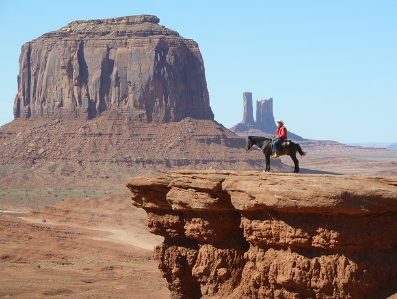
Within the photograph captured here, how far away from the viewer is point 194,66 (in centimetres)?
12069

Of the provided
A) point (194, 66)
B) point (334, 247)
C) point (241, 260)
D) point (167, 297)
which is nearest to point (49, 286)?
point (167, 297)

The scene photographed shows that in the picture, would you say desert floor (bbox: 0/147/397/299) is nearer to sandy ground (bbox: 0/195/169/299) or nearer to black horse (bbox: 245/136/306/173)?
sandy ground (bbox: 0/195/169/299)

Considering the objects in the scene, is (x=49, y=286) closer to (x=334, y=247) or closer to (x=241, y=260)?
(x=241, y=260)

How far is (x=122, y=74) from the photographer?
116m

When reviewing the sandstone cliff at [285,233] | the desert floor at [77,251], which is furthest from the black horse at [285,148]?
the desert floor at [77,251]

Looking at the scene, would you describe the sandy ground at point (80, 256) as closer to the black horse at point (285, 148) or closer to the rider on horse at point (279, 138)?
the black horse at point (285, 148)

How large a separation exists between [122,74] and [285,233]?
10133cm

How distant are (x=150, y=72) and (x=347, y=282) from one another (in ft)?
332

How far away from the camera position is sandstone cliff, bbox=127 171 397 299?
1543 centimetres

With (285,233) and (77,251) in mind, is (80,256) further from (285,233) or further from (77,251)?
(285,233)

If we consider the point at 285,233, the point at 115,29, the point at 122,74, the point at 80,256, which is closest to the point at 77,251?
the point at 80,256

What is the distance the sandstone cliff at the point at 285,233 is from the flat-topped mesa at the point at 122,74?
96.2 metres

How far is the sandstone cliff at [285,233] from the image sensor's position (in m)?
15.4

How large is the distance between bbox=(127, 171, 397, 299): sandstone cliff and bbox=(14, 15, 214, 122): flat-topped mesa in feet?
316
